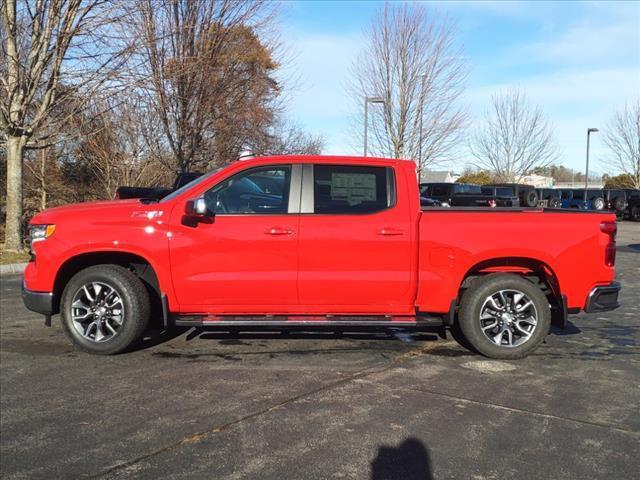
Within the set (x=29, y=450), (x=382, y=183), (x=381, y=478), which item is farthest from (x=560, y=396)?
(x=29, y=450)

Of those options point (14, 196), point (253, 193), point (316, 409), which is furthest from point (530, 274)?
point (14, 196)

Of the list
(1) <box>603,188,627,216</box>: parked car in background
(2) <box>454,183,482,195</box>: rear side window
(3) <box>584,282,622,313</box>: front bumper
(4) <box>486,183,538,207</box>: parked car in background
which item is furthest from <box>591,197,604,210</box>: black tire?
(3) <box>584,282,622,313</box>: front bumper

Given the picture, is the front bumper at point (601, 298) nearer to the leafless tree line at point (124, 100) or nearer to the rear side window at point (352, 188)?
the rear side window at point (352, 188)

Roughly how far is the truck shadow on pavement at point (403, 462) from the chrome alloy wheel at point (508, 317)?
6.64ft

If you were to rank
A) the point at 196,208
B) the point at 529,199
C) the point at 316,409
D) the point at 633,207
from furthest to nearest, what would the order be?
the point at 633,207, the point at 529,199, the point at 196,208, the point at 316,409

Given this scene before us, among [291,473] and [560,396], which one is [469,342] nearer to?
[560,396]

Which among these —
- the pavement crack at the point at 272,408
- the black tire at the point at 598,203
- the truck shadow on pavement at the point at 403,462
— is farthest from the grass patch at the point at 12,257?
the black tire at the point at 598,203

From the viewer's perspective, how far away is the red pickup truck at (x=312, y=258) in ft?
16.9

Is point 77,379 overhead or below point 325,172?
below

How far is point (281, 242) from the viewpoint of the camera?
16.9ft

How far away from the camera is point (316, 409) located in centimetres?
414

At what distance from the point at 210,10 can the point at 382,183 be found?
39.0ft

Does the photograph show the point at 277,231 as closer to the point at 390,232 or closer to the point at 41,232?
the point at 390,232

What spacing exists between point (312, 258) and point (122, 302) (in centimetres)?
179
